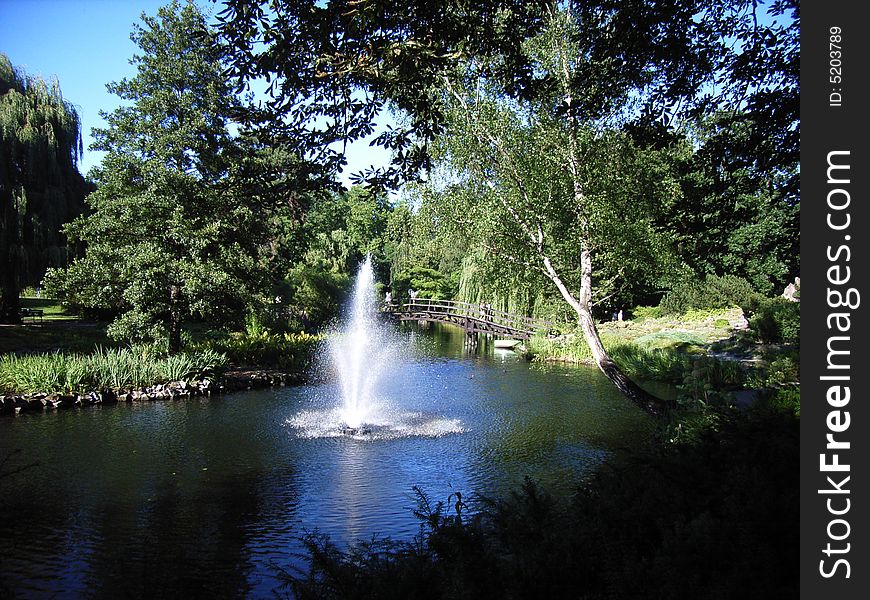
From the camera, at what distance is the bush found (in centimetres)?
2703

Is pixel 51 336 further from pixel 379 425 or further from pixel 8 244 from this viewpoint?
pixel 379 425

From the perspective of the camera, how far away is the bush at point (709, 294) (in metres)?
27.0

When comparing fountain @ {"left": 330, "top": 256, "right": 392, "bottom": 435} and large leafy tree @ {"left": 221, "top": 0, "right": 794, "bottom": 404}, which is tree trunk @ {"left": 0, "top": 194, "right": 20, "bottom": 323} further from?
large leafy tree @ {"left": 221, "top": 0, "right": 794, "bottom": 404}

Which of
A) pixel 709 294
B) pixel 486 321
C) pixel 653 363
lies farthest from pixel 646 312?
pixel 653 363

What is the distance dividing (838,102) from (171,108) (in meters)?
15.9

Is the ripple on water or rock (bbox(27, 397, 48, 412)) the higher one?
rock (bbox(27, 397, 48, 412))

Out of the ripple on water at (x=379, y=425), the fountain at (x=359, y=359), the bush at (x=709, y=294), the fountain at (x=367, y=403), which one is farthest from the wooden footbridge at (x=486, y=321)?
the ripple on water at (x=379, y=425)

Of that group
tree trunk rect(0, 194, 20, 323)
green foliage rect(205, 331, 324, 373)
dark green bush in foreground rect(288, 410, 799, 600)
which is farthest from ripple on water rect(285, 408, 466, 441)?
tree trunk rect(0, 194, 20, 323)

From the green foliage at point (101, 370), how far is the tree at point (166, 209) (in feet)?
2.71

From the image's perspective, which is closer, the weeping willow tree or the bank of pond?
the bank of pond

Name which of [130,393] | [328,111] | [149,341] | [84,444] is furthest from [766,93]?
[149,341]

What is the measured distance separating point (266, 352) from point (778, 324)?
51.9 feet

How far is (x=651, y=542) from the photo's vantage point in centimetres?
342

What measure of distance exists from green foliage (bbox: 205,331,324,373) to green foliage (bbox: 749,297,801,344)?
14273mm
